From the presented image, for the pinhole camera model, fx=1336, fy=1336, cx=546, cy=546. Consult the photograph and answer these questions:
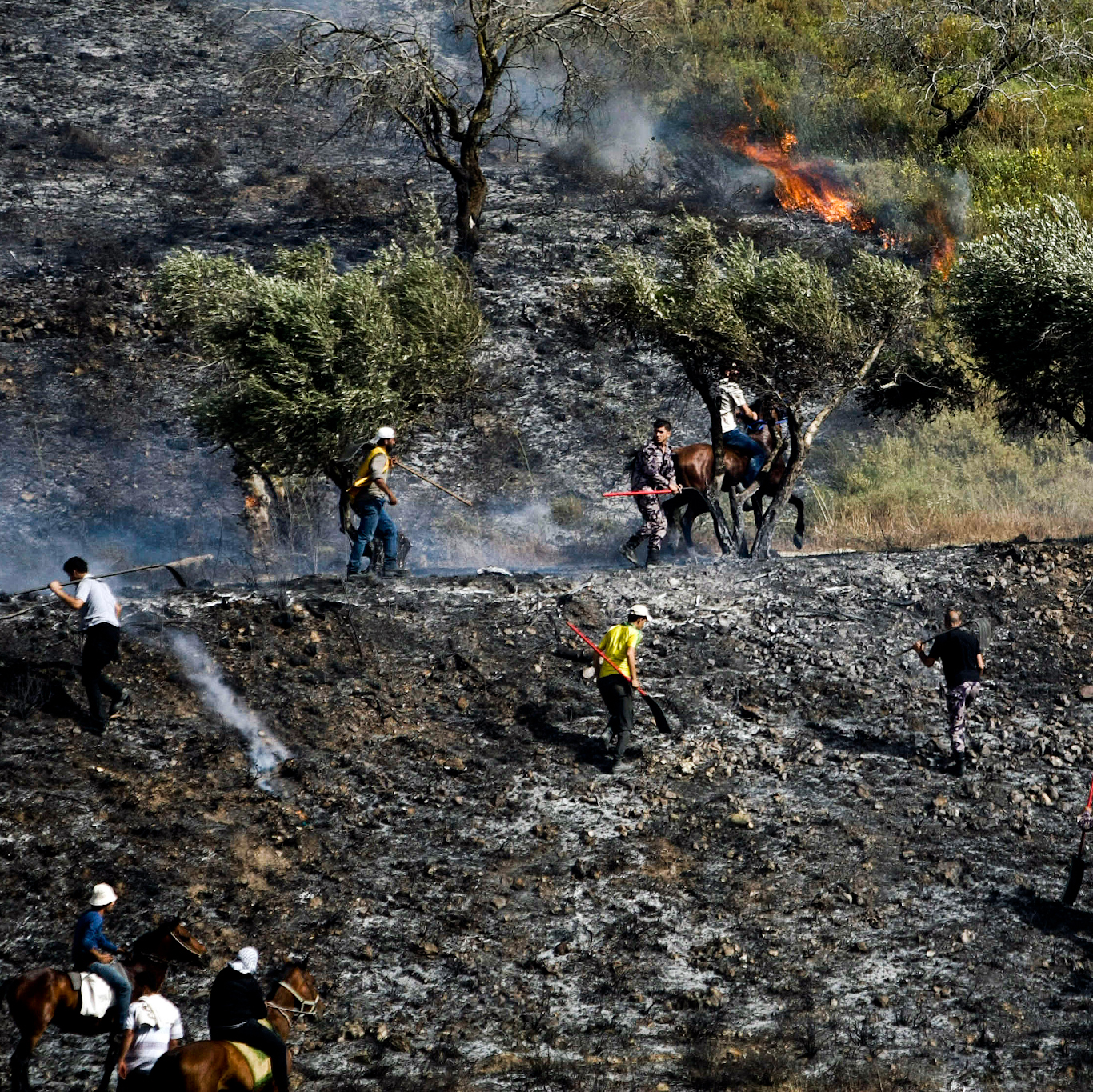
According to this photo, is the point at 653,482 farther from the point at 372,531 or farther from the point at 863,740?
the point at 863,740

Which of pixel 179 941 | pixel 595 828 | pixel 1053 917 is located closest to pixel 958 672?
pixel 1053 917

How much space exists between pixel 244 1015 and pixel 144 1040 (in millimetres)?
731

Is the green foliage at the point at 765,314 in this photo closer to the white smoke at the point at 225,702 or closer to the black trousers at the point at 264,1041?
the white smoke at the point at 225,702

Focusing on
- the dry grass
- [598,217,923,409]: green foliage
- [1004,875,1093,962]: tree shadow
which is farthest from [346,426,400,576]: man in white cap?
[1004,875,1093,962]: tree shadow

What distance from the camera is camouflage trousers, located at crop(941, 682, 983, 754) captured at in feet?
44.0

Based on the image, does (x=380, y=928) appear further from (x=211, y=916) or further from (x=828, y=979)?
(x=828, y=979)

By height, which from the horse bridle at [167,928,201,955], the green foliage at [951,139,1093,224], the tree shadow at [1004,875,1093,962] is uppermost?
the green foliage at [951,139,1093,224]

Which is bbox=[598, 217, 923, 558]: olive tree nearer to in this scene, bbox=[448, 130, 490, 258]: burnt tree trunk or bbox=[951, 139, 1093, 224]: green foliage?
bbox=[448, 130, 490, 258]: burnt tree trunk

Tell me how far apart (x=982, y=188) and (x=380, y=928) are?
25695 millimetres

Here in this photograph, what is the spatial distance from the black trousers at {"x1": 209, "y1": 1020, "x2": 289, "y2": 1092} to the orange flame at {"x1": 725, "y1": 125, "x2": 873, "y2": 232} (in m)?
27.2

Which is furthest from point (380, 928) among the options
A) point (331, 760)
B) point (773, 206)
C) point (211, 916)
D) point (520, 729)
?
point (773, 206)

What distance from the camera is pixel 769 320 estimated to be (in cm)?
1836

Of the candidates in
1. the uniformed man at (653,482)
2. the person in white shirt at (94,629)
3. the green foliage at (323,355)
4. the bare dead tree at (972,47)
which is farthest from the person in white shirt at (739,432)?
the bare dead tree at (972,47)

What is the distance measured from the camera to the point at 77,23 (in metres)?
38.3
